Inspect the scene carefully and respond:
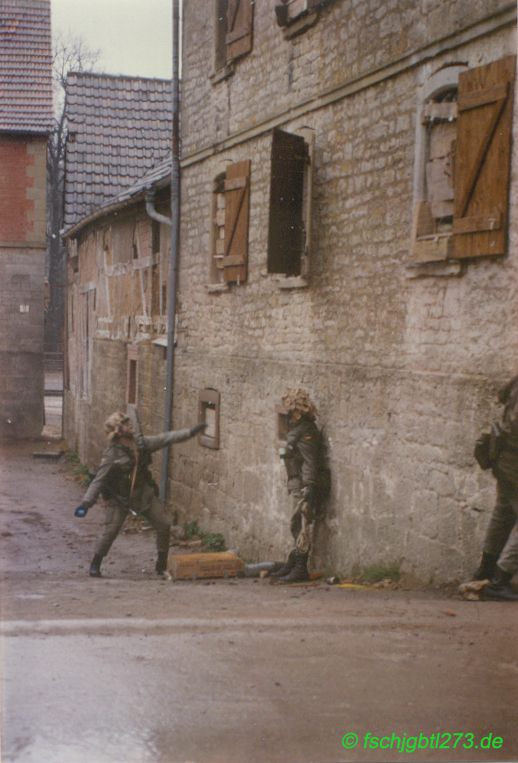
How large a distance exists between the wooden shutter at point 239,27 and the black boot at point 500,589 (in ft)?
23.2

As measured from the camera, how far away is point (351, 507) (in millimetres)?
9242

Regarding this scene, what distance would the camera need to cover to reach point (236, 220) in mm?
12055

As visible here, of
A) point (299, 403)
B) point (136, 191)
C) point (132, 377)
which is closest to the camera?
point (299, 403)

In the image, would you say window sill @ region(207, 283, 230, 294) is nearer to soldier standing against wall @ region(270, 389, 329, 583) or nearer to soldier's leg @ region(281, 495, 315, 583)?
soldier standing against wall @ region(270, 389, 329, 583)

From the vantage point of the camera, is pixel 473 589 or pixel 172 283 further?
pixel 172 283

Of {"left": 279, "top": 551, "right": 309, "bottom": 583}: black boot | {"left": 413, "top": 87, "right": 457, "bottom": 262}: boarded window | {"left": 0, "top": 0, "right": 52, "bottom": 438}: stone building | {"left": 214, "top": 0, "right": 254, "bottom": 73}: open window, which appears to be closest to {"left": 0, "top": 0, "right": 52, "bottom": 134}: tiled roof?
{"left": 214, "top": 0, "right": 254, "bottom": 73}: open window

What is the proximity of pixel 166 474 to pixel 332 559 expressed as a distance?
505 centimetres

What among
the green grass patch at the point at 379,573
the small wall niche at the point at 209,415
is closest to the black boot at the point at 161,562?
the small wall niche at the point at 209,415

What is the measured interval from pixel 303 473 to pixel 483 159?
354 centimetres

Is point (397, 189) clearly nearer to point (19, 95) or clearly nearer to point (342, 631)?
point (342, 631)

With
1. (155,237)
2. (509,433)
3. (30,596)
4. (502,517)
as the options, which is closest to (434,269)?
(509,433)

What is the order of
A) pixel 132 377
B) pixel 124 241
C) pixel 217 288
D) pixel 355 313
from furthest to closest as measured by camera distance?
pixel 124 241
pixel 132 377
pixel 217 288
pixel 355 313

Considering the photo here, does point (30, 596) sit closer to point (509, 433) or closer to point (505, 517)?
point (505, 517)

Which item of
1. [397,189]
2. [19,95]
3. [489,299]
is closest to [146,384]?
[19,95]
